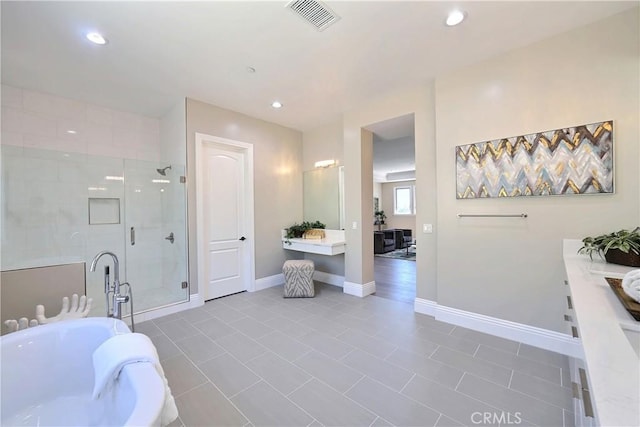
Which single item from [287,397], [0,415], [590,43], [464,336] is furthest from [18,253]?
[590,43]

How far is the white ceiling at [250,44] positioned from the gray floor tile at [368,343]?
9.18 ft

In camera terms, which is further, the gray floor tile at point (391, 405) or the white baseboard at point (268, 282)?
the white baseboard at point (268, 282)

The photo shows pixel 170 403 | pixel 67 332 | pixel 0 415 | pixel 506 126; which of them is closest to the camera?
pixel 170 403

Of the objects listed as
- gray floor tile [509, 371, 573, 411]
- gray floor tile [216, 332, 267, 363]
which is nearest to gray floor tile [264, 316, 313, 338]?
gray floor tile [216, 332, 267, 363]

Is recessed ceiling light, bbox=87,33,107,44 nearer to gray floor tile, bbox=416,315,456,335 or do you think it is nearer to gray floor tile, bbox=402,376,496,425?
gray floor tile, bbox=402,376,496,425

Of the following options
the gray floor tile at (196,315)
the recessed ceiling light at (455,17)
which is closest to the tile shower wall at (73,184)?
the gray floor tile at (196,315)

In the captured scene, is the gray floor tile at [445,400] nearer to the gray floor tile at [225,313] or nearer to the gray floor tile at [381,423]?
the gray floor tile at [381,423]

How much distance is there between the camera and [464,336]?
258cm

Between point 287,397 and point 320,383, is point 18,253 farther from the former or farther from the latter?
point 320,383

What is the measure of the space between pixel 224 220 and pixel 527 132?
3.84 m

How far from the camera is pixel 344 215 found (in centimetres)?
414

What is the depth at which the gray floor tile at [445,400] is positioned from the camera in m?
1.61

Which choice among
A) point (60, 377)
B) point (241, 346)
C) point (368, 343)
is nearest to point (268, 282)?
point (241, 346)

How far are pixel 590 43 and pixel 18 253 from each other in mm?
5475
